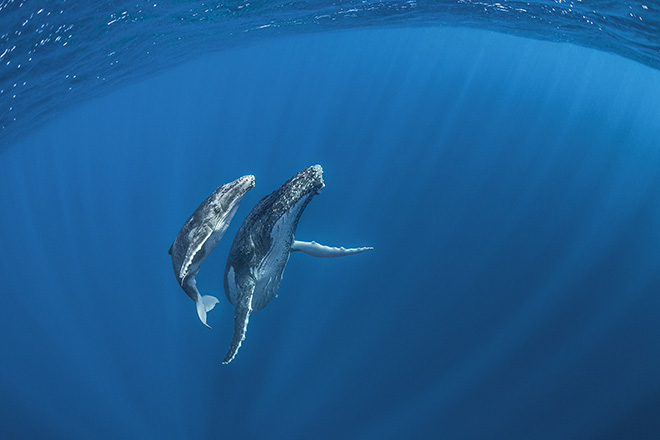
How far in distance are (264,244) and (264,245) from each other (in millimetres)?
12

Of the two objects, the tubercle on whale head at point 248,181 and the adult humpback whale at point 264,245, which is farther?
the tubercle on whale head at point 248,181

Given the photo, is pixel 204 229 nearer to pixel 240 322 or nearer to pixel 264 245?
pixel 264 245


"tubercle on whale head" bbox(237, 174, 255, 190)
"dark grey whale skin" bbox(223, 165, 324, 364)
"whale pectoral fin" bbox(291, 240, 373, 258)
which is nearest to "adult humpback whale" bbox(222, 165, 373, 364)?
"dark grey whale skin" bbox(223, 165, 324, 364)

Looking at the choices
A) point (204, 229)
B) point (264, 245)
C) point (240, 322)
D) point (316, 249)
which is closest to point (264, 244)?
point (264, 245)

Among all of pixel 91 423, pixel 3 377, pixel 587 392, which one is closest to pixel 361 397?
pixel 587 392

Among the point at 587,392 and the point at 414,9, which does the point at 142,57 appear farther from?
the point at 587,392

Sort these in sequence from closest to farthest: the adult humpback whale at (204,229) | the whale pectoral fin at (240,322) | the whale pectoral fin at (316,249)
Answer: the adult humpback whale at (204,229), the whale pectoral fin at (240,322), the whale pectoral fin at (316,249)

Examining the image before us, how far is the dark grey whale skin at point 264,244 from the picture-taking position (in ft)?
9.18

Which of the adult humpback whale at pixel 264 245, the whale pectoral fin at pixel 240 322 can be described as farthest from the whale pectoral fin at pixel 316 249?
Answer: the whale pectoral fin at pixel 240 322

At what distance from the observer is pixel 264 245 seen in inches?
119

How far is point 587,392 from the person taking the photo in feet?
35.5

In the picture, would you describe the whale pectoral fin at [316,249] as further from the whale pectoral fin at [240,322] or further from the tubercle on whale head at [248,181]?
the tubercle on whale head at [248,181]

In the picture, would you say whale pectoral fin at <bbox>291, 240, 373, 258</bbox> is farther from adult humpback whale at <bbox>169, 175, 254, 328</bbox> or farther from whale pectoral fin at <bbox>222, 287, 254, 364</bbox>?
adult humpback whale at <bbox>169, 175, 254, 328</bbox>

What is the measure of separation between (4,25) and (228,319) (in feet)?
35.7
